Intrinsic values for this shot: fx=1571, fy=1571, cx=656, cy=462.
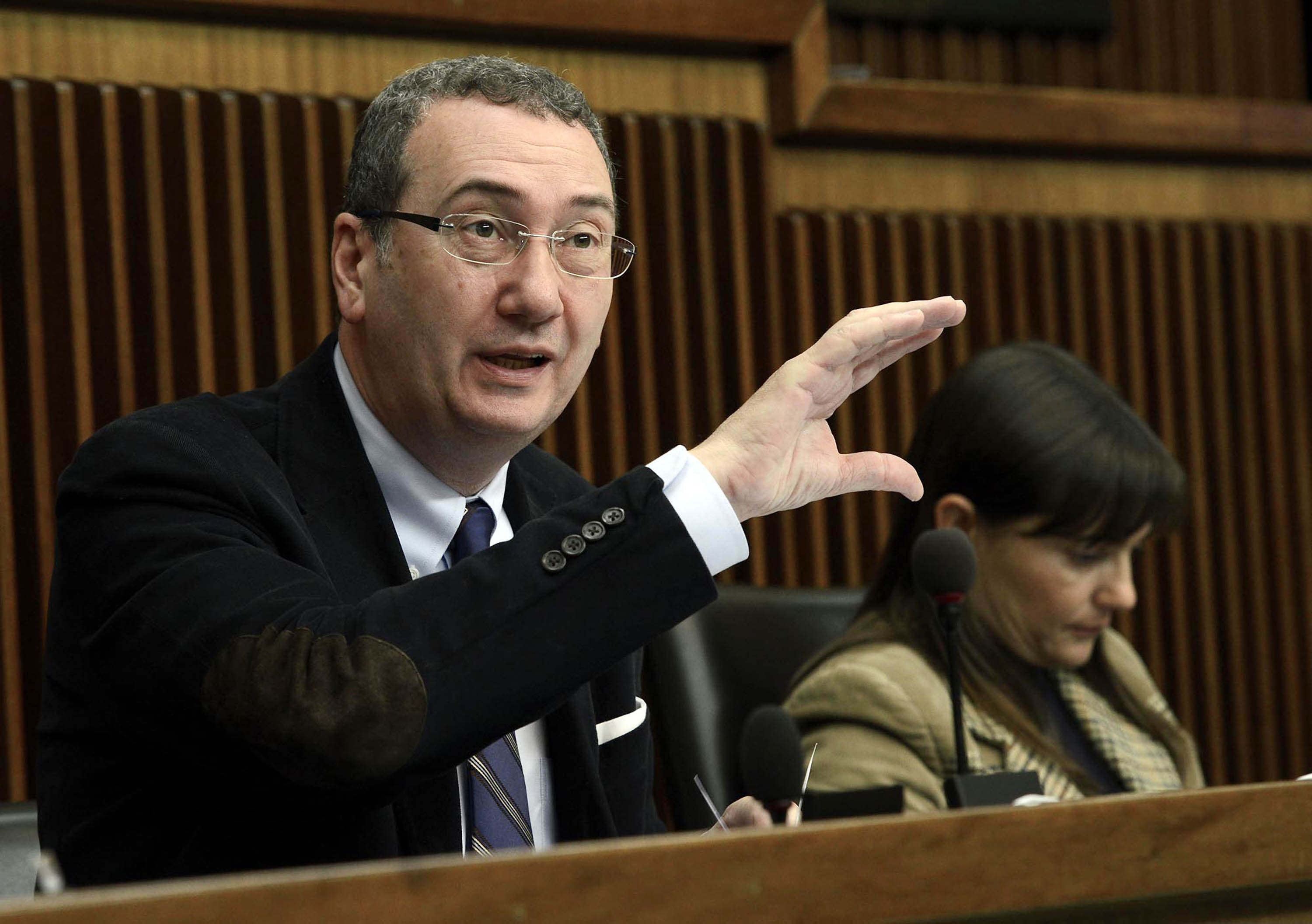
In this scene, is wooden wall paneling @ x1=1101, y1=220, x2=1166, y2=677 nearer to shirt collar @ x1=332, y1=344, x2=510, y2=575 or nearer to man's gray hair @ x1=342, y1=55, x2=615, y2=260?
man's gray hair @ x1=342, y1=55, x2=615, y2=260

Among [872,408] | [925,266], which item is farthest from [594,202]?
[925,266]

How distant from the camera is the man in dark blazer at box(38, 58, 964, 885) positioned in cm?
127

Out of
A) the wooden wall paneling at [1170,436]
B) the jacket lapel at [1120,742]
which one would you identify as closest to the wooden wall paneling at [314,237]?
the jacket lapel at [1120,742]

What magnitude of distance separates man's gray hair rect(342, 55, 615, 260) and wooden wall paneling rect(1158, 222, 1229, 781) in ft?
8.76

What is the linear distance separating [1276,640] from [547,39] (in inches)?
96.1

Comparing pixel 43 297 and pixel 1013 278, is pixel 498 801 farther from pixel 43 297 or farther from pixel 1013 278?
pixel 1013 278

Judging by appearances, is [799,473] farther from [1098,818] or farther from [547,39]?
[547,39]

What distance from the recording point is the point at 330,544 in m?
1.63

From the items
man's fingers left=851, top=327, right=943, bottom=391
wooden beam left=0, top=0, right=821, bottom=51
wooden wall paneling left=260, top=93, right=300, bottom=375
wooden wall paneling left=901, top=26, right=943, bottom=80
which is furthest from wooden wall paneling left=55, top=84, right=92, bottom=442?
wooden wall paneling left=901, top=26, right=943, bottom=80

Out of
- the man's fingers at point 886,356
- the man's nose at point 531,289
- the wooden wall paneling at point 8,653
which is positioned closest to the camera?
the man's fingers at point 886,356

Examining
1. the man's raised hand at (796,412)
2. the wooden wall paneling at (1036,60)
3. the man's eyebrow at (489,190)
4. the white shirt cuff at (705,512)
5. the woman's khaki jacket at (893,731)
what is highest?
the wooden wall paneling at (1036,60)

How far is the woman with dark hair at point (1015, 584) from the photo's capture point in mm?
2273

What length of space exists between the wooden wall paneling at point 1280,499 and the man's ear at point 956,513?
204 cm

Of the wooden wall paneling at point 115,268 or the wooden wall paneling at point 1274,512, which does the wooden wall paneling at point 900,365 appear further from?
the wooden wall paneling at point 115,268
